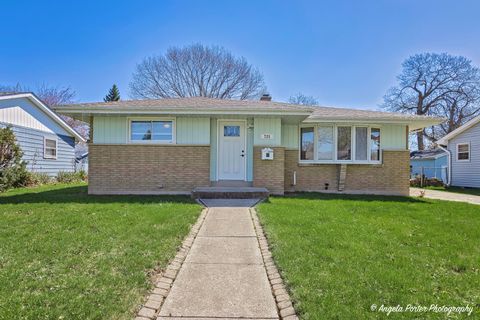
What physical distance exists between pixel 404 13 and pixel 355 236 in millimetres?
9937

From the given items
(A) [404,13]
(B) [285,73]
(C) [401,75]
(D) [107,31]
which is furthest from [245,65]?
(A) [404,13]

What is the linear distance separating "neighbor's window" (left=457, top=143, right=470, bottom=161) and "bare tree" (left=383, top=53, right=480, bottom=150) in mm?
13960

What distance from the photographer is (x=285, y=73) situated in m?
20.0

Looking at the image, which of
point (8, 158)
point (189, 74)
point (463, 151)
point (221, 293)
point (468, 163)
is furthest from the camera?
point (189, 74)

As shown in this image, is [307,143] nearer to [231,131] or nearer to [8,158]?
[231,131]

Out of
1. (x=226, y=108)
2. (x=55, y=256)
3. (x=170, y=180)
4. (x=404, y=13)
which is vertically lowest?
(x=55, y=256)

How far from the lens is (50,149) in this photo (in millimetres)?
17062

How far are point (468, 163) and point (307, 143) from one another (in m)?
11.3

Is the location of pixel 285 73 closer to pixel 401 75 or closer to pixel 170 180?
pixel 170 180

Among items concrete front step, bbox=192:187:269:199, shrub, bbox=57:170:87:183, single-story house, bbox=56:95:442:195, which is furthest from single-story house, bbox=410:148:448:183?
shrub, bbox=57:170:87:183

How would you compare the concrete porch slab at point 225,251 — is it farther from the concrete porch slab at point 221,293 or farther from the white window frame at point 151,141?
the white window frame at point 151,141

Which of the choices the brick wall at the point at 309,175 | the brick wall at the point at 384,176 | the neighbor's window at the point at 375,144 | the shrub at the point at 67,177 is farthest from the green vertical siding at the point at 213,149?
the shrub at the point at 67,177

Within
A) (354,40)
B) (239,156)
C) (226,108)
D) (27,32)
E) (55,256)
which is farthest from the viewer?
(27,32)

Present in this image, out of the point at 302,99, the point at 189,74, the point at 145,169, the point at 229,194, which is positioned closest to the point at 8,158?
the point at 145,169
